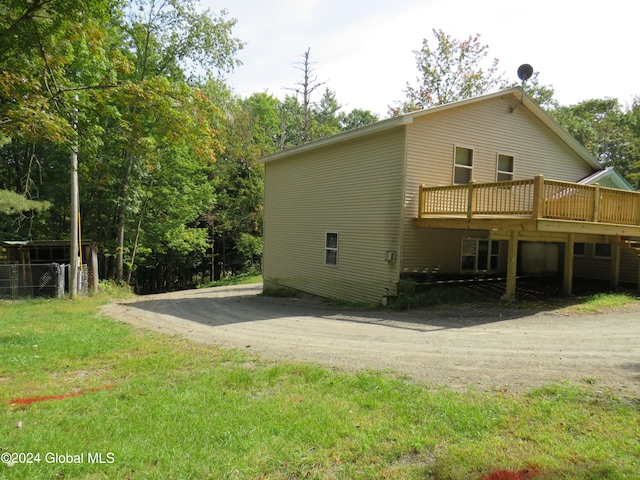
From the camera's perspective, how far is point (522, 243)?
15.5m

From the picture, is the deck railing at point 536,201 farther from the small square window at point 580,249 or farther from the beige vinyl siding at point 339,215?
the small square window at point 580,249

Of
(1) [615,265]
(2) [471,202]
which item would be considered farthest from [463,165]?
(1) [615,265]

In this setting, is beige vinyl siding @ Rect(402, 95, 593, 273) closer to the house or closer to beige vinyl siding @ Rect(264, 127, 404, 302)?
the house

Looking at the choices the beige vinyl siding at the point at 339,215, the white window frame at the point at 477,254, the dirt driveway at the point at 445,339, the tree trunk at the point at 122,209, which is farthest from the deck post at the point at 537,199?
the tree trunk at the point at 122,209

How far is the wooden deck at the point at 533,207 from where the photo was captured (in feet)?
31.7

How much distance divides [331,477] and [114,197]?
22657 millimetres

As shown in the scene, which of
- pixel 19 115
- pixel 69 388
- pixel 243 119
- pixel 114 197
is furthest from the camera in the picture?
pixel 243 119

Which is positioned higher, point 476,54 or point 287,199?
point 476,54

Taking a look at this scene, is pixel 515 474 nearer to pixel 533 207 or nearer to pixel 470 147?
pixel 533 207

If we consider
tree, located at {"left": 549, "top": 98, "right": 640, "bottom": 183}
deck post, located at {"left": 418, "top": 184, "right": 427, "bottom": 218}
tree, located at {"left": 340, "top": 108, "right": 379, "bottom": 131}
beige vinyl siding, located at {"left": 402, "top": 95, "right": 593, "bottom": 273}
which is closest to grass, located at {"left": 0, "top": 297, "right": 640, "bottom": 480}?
deck post, located at {"left": 418, "top": 184, "right": 427, "bottom": 218}

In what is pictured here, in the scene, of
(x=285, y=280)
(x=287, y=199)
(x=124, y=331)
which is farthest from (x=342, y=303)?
(x=124, y=331)

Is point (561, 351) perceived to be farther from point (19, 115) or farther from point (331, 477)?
point (19, 115)

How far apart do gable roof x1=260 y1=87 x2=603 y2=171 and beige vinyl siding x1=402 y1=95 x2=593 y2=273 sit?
0.59ft

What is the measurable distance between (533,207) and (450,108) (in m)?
4.94
